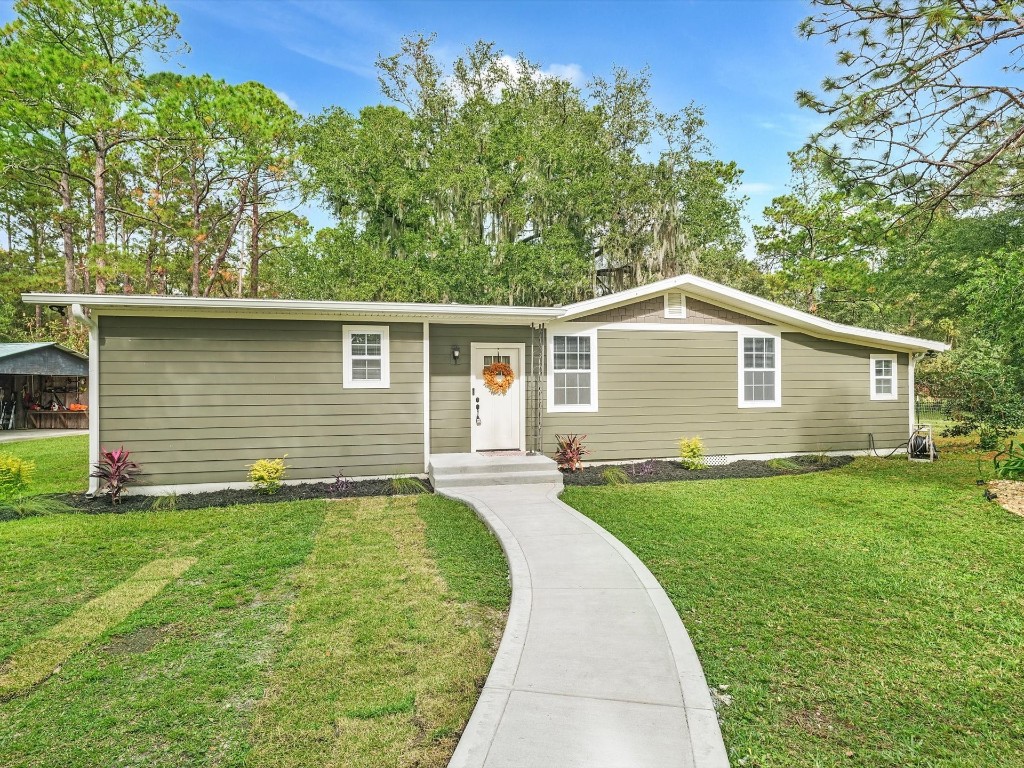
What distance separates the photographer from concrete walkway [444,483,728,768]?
7.06 feet

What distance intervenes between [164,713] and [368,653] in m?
0.99

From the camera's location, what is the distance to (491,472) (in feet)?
24.8

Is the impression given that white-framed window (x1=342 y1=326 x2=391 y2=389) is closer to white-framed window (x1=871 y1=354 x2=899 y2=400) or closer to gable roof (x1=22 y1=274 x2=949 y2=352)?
gable roof (x1=22 y1=274 x2=949 y2=352)

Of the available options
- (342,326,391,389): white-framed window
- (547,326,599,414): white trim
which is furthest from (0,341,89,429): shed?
(547,326,599,414): white trim

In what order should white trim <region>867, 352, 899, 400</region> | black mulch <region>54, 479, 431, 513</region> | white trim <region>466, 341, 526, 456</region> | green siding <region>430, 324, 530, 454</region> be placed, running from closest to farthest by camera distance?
black mulch <region>54, 479, 431, 513</region>
green siding <region>430, 324, 530, 454</region>
white trim <region>466, 341, 526, 456</region>
white trim <region>867, 352, 899, 400</region>

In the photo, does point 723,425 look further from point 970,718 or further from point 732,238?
point 732,238

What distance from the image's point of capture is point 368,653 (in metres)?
3.04

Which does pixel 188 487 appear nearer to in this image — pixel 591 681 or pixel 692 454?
pixel 591 681

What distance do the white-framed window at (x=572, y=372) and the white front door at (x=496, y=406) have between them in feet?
1.83

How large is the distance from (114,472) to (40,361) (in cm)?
1187

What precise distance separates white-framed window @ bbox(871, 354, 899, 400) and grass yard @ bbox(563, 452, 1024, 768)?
4003 millimetres

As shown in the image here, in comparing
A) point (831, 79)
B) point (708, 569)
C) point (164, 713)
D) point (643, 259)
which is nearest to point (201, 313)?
point (164, 713)

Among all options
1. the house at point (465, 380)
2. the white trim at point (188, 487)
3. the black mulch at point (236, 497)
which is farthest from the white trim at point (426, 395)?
the white trim at point (188, 487)

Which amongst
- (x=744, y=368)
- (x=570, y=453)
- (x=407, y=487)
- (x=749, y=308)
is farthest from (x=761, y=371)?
(x=407, y=487)
